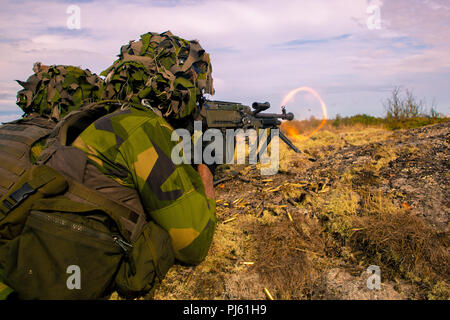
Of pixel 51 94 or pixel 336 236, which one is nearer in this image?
pixel 336 236

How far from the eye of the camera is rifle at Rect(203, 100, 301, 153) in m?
4.55

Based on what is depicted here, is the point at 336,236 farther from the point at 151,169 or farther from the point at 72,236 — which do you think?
the point at 72,236

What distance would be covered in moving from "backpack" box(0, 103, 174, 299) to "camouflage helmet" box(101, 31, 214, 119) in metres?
0.75

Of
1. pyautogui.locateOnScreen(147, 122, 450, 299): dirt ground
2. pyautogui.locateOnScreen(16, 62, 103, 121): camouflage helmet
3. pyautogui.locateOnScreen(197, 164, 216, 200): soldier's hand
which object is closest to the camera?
pyautogui.locateOnScreen(147, 122, 450, 299): dirt ground

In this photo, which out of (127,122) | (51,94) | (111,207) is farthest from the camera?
(51,94)

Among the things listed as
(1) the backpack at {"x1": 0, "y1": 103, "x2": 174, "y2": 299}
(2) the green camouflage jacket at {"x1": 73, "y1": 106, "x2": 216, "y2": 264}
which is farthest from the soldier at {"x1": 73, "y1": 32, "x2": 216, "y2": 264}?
(1) the backpack at {"x1": 0, "y1": 103, "x2": 174, "y2": 299}

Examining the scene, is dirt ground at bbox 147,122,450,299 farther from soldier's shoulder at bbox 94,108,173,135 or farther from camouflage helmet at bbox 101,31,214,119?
camouflage helmet at bbox 101,31,214,119

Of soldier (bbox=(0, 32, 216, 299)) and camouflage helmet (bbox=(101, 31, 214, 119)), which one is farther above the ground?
camouflage helmet (bbox=(101, 31, 214, 119))

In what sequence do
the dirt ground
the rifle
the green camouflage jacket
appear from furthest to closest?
1. the rifle
2. the dirt ground
3. the green camouflage jacket
